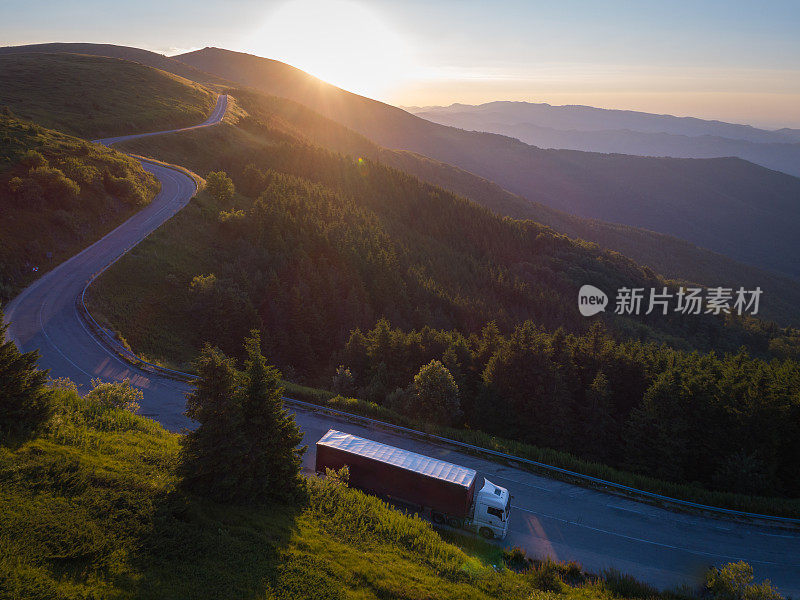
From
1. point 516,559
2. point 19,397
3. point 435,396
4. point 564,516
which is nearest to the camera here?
point 19,397

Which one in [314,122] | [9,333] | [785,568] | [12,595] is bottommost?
[785,568]

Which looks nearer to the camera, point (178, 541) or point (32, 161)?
point (178, 541)

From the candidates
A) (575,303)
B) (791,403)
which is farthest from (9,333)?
(575,303)

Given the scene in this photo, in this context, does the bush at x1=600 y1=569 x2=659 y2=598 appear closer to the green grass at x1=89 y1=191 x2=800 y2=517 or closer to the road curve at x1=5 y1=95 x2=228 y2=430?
the green grass at x1=89 y1=191 x2=800 y2=517

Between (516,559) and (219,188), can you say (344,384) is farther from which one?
(219,188)

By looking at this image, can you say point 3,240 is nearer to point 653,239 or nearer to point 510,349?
point 510,349

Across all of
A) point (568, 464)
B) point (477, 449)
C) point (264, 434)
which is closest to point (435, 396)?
point (477, 449)

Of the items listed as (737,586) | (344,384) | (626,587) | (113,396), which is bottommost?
(626,587)
